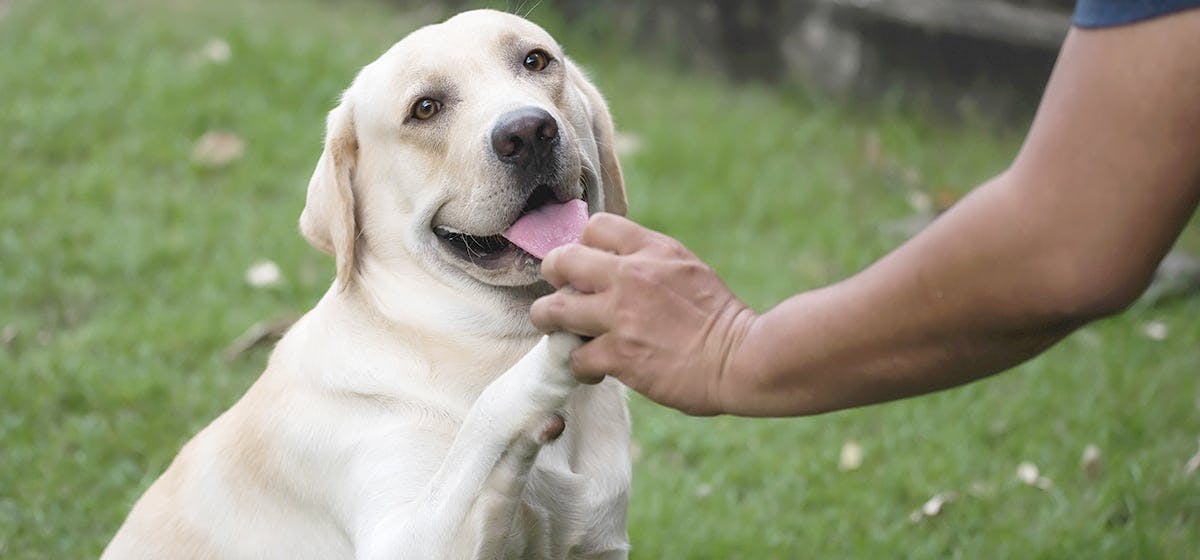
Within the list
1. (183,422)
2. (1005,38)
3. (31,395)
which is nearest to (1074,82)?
(183,422)

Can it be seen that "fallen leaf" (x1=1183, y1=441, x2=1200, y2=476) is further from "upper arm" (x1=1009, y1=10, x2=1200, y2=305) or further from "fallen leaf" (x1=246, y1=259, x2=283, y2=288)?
"fallen leaf" (x1=246, y1=259, x2=283, y2=288)

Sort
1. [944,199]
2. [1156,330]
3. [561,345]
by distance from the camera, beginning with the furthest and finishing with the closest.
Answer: [944,199] < [1156,330] < [561,345]

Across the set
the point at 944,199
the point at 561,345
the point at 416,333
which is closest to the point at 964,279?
the point at 561,345

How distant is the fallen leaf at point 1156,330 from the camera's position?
5.32 metres

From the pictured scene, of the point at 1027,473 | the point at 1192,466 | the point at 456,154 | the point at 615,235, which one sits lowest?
the point at 1027,473

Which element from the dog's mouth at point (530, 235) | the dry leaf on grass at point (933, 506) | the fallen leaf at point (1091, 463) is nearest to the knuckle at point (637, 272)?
the dog's mouth at point (530, 235)

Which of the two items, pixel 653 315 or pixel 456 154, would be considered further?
pixel 456 154

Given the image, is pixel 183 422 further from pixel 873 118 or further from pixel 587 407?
pixel 873 118

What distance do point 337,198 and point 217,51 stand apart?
458 cm

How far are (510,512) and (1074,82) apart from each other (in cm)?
129

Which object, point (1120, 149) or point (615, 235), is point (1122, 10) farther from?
point (615, 235)

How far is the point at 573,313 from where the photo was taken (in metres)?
2.23

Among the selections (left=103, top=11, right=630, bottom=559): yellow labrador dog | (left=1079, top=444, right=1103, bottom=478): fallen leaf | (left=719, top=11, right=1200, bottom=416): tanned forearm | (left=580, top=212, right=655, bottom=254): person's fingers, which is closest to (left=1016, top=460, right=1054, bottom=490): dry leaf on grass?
(left=1079, top=444, right=1103, bottom=478): fallen leaf

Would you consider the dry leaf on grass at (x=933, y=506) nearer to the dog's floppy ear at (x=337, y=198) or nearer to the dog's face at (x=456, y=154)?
the dog's face at (x=456, y=154)
